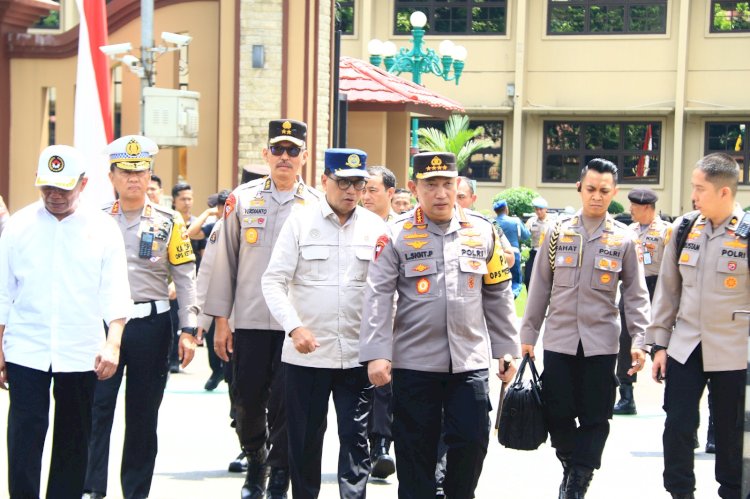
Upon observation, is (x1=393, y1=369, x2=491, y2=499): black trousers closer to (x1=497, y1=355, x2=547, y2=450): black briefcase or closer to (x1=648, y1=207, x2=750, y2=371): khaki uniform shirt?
(x1=497, y1=355, x2=547, y2=450): black briefcase

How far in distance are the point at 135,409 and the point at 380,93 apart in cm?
1478

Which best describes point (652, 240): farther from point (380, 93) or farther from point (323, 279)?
point (380, 93)

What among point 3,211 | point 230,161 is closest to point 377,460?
point 3,211

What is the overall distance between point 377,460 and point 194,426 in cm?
232

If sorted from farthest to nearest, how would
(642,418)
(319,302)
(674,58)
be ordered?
(674,58)
(642,418)
(319,302)

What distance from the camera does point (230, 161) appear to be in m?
17.3

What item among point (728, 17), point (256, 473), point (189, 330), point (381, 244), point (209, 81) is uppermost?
point (728, 17)

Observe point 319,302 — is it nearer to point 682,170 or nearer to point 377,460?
point 377,460

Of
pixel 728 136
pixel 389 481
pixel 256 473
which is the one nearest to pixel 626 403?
pixel 389 481

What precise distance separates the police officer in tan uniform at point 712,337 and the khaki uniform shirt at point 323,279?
179cm

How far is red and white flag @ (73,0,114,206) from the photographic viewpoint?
13.6m

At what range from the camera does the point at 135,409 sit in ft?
23.4

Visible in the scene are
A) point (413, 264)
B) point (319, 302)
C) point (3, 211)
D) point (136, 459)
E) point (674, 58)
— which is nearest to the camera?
point (413, 264)

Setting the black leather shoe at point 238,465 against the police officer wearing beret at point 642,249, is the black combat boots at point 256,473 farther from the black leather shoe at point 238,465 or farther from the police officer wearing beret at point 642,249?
the police officer wearing beret at point 642,249
